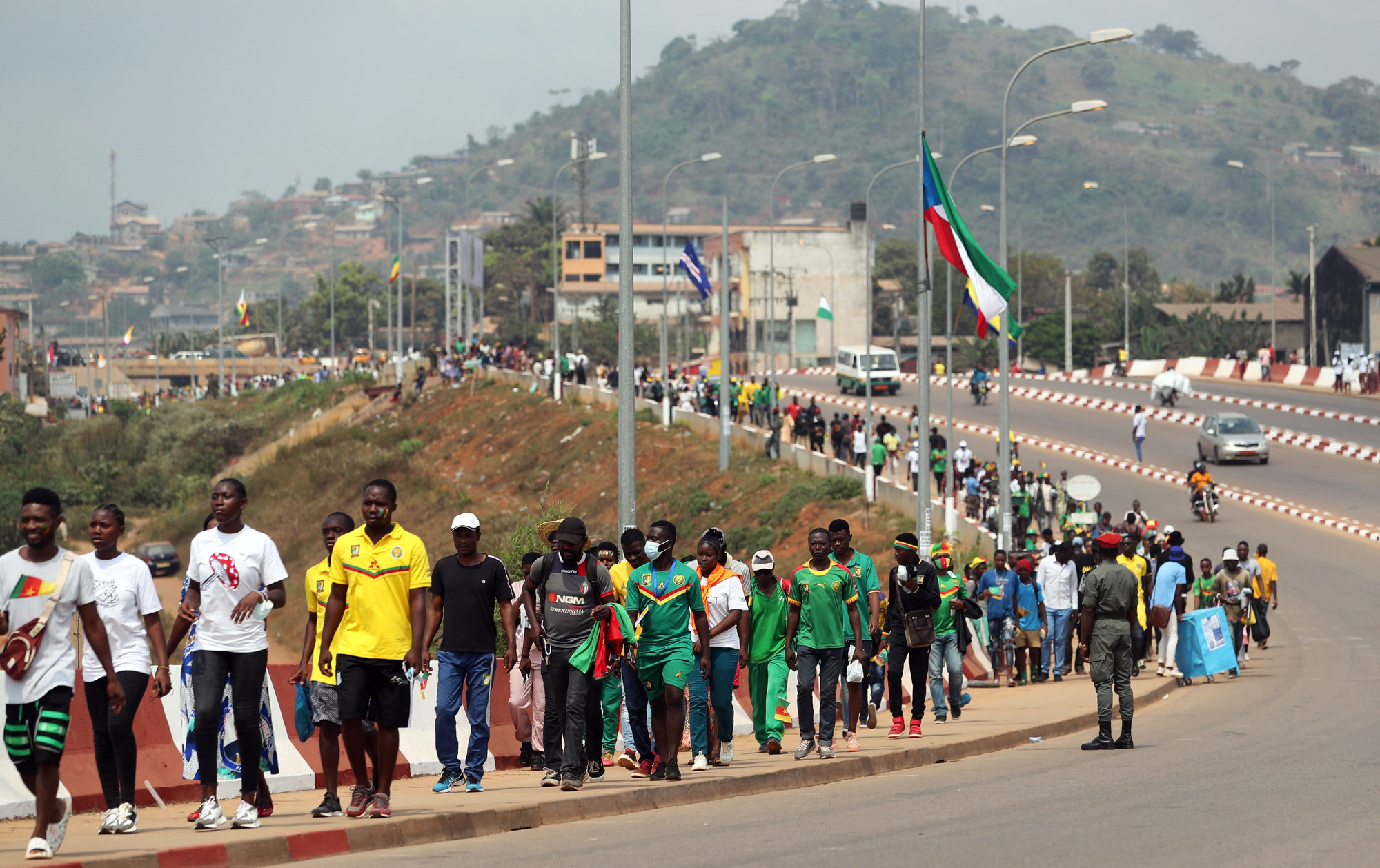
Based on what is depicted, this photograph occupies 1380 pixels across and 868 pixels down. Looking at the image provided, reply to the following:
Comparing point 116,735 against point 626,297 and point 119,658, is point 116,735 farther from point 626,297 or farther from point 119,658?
point 626,297

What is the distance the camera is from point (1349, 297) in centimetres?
7862

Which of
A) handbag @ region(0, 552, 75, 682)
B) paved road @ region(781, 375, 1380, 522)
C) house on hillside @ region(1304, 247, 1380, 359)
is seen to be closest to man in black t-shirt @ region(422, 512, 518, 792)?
handbag @ region(0, 552, 75, 682)

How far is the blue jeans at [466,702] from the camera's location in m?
9.58

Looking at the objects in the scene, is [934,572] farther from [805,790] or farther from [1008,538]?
[1008,538]

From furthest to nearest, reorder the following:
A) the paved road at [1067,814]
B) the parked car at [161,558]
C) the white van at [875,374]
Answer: the white van at [875,374] → the parked car at [161,558] → the paved road at [1067,814]

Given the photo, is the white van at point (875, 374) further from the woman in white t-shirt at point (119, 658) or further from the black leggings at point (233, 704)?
the woman in white t-shirt at point (119, 658)

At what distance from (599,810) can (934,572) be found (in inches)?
198

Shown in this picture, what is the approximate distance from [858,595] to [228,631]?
5126mm

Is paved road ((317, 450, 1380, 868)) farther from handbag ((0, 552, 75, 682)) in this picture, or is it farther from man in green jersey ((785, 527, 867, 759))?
handbag ((0, 552, 75, 682))

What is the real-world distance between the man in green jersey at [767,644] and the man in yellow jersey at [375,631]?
3640 millimetres

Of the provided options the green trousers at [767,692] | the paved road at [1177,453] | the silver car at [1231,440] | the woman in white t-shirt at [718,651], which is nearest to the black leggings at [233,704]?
the woman in white t-shirt at [718,651]

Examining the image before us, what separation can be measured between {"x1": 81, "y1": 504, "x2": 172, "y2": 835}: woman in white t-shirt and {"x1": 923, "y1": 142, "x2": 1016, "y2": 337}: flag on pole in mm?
16196

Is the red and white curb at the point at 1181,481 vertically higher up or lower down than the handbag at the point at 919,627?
lower down

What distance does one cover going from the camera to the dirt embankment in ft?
125
